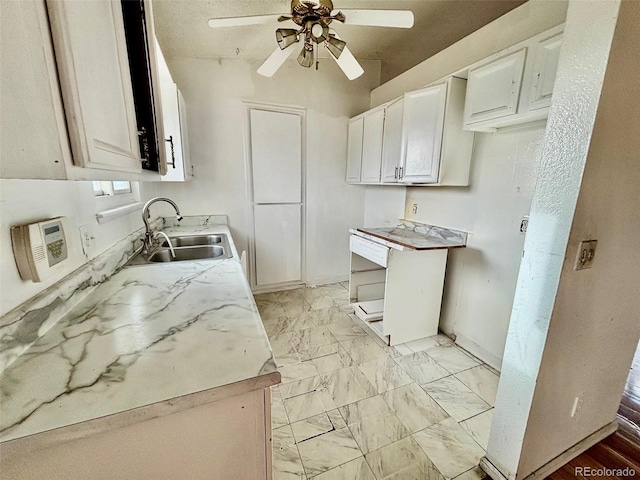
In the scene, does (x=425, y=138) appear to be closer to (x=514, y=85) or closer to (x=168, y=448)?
(x=514, y=85)

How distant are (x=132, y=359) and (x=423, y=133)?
2.27 metres

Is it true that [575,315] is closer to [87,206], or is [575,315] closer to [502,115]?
[502,115]

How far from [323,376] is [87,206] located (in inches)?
66.5

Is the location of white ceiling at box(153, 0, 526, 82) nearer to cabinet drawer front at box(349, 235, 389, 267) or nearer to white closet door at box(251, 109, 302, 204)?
white closet door at box(251, 109, 302, 204)

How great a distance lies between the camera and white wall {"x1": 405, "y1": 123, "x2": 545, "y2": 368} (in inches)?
68.2

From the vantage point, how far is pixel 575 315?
1064mm

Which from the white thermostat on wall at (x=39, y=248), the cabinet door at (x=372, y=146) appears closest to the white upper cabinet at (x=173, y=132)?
the white thermostat on wall at (x=39, y=248)

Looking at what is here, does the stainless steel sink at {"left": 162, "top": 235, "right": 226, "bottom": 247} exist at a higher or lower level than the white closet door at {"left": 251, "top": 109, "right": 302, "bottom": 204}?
lower

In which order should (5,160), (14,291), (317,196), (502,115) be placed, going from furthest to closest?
(317,196) → (502,115) → (14,291) → (5,160)

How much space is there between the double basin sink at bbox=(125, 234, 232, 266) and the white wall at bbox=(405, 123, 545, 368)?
1.84m

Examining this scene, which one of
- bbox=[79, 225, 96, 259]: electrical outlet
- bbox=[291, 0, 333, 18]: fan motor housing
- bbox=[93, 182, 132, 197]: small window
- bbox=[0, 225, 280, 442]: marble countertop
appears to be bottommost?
bbox=[0, 225, 280, 442]: marble countertop

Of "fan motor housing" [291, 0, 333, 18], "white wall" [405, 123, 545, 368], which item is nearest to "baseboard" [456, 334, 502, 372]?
"white wall" [405, 123, 545, 368]

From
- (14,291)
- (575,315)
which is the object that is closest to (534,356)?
(575,315)

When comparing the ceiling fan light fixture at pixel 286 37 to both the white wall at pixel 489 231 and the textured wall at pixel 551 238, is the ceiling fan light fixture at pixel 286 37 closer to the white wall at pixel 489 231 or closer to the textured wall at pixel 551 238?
the textured wall at pixel 551 238
